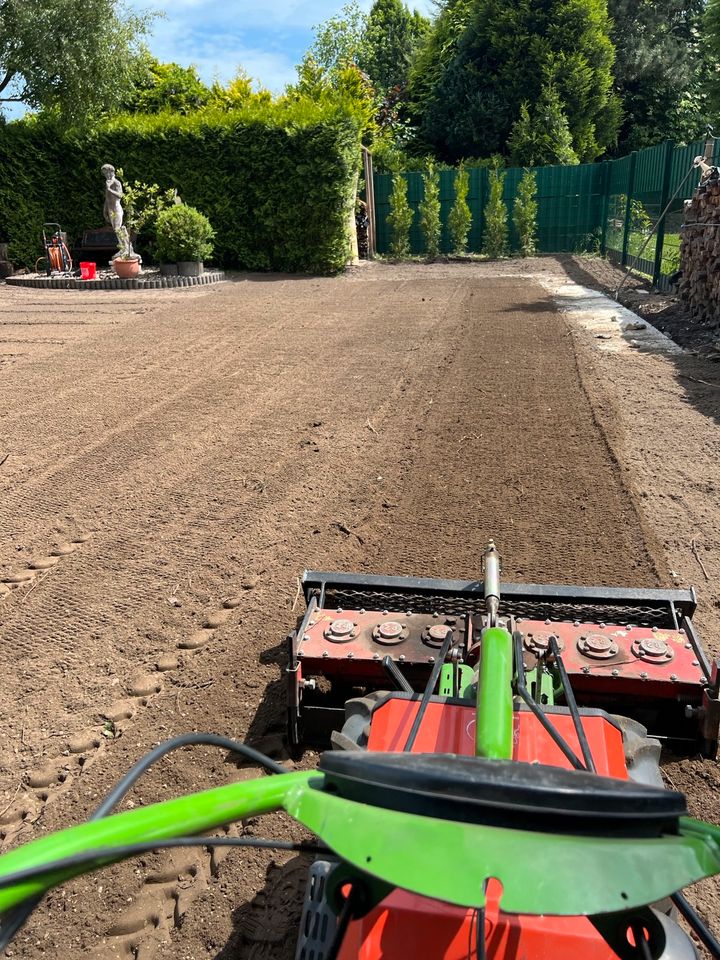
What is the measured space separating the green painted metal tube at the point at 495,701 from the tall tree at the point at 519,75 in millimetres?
29642

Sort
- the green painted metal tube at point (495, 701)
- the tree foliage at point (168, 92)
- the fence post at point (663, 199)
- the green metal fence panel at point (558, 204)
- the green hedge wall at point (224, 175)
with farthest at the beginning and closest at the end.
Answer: the tree foliage at point (168, 92), the green metal fence panel at point (558, 204), the green hedge wall at point (224, 175), the fence post at point (663, 199), the green painted metal tube at point (495, 701)

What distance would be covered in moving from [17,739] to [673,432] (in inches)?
213

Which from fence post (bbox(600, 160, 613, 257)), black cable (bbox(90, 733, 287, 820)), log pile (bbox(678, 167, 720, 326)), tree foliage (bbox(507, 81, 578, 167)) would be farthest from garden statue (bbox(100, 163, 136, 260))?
black cable (bbox(90, 733, 287, 820))

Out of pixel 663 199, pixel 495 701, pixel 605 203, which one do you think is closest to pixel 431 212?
pixel 605 203

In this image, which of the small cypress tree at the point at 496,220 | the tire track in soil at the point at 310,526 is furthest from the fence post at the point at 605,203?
the tire track in soil at the point at 310,526

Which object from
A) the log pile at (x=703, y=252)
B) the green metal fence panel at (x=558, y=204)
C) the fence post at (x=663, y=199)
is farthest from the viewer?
the green metal fence panel at (x=558, y=204)

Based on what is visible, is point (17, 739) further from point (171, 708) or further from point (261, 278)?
point (261, 278)

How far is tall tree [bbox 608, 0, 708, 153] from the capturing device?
31828 mm

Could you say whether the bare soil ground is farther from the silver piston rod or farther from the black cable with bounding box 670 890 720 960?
the black cable with bounding box 670 890 720 960

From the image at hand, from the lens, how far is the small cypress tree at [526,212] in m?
22.2

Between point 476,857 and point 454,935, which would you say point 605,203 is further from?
point 476,857

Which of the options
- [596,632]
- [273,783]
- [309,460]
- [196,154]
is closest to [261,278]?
[196,154]

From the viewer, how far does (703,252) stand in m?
11.2

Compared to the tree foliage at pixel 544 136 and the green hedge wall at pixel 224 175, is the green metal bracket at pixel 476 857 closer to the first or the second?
the green hedge wall at pixel 224 175
